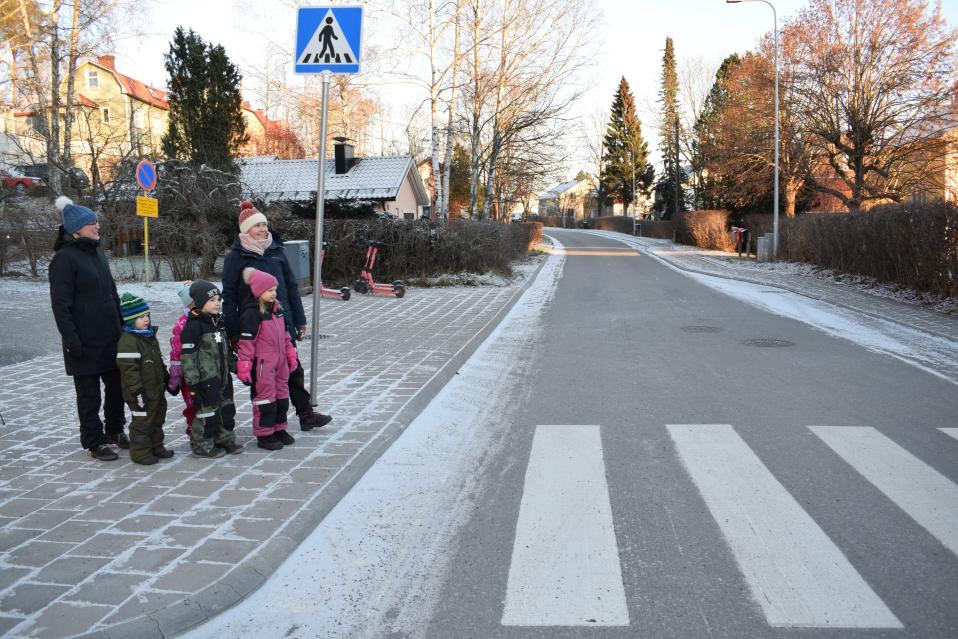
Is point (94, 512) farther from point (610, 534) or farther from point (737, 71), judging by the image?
point (737, 71)

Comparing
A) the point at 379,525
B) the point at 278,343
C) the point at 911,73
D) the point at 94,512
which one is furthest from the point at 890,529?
the point at 911,73

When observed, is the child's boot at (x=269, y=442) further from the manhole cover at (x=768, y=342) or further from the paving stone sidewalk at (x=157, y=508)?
the manhole cover at (x=768, y=342)

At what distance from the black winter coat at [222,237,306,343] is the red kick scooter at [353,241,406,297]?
970cm

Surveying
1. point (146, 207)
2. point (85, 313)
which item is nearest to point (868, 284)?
point (146, 207)

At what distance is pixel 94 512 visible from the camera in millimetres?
3977

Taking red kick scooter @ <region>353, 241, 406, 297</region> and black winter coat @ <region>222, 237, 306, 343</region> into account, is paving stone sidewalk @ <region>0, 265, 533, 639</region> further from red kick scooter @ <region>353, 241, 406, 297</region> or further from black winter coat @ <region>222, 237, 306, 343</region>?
red kick scooter @ <region>353, 241, 406, 297</region>

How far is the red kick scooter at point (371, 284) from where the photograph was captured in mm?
15180

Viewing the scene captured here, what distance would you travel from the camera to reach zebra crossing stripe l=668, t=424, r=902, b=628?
2.98 meters

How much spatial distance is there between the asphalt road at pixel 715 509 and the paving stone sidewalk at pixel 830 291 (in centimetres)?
A: 392

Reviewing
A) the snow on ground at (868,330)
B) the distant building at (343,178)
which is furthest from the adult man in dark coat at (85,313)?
the distant building at (343,178)

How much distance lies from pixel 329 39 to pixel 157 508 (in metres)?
3.86

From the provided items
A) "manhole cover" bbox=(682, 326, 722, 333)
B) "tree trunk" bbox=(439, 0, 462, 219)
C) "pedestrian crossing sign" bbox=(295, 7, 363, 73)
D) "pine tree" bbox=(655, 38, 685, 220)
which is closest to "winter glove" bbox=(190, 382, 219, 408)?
"pedestrian crossing sign" bbox=(295, 7, 363, 73)

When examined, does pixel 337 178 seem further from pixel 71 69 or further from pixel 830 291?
pixel 830 291

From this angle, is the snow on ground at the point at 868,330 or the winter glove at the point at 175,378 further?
the snow on ground at the point at 868,330
